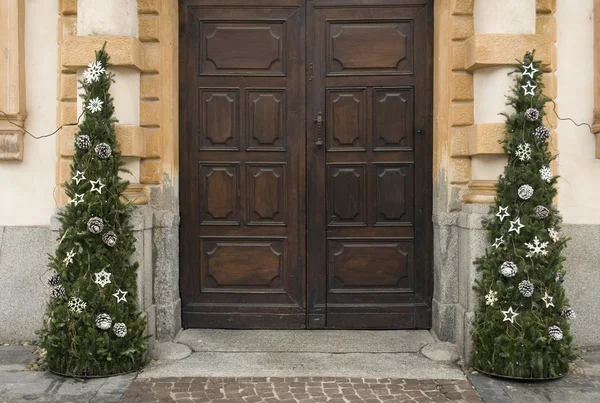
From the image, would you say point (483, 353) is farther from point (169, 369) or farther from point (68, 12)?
point (68, 12)

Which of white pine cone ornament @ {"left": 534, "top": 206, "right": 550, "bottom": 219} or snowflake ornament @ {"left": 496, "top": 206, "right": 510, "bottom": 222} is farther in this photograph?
snowflake ornament @ {"left": 496, "top": 206, "right": 510, "bottom": 222}

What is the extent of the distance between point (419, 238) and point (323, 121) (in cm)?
156

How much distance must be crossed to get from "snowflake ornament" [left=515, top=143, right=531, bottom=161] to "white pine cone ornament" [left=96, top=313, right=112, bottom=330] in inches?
145

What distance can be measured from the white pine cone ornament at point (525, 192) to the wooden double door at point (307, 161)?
1456 mm

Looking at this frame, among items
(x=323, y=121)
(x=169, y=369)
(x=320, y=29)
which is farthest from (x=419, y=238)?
(x=169, y=369)

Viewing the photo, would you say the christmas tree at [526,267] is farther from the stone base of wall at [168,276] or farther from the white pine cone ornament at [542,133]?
the stone base of wall at [168,276]

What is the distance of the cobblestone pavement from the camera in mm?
5445

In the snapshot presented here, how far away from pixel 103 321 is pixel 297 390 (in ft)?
5.58

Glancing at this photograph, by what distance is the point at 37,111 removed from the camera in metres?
6.84

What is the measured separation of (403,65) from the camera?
714cm

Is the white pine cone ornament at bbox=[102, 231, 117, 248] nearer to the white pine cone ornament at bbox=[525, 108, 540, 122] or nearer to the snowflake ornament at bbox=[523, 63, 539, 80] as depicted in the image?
the white pine cone ornament at bbox=[525, 108, 540, 122]

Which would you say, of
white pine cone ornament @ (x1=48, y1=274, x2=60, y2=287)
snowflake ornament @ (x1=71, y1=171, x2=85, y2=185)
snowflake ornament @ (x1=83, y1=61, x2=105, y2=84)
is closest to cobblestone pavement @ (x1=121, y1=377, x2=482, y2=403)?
white pine cone ornament @ (x1=48, y1=274, x2=60, y2=287)

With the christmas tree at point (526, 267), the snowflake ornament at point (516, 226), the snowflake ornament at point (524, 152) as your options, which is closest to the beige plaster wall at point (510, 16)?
the christmas tree at point (526, 267)

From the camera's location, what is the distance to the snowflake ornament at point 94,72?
595 cm
